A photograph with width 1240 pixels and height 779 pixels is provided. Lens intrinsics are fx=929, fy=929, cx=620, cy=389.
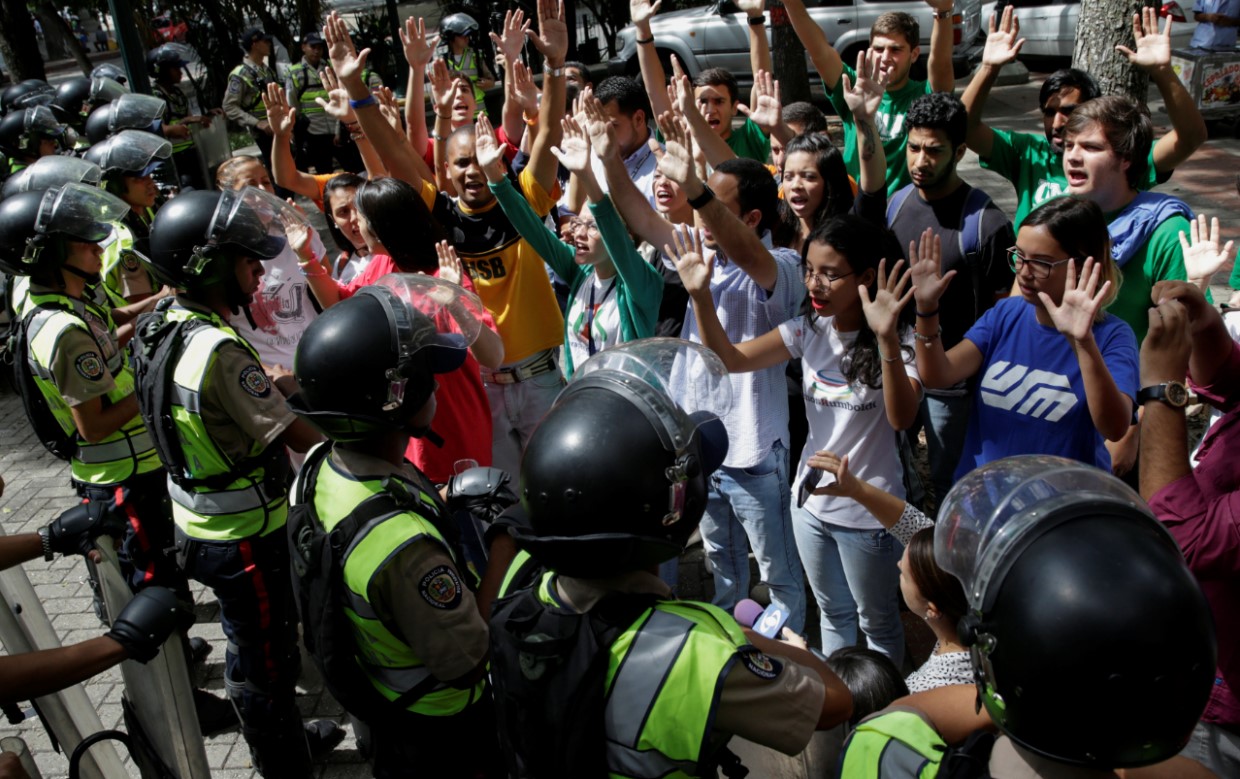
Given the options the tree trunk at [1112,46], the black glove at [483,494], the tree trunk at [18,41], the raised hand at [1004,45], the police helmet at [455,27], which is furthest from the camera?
the tree trunk at [18,41]

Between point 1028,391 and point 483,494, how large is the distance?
1731mm

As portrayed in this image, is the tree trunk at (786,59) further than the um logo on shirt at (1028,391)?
Yes

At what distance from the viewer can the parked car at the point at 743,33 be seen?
42.4 ft

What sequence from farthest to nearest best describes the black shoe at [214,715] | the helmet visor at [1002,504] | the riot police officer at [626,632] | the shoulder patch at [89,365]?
the black shoe at [214,715] < the shoulder patch at [89,365] < the riot police officer at [626,632] < the helmet visor at [1002,504]

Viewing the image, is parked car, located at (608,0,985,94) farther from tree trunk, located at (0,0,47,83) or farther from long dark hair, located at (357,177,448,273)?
long dark hair, located at (357,177,448,273)

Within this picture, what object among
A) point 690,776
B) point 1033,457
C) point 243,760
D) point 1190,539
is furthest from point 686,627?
point 243,760

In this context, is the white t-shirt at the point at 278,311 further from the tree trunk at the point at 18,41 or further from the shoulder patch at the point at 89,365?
the tree trunk at the point at 18,41

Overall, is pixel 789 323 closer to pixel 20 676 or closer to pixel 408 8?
pixel 20 676

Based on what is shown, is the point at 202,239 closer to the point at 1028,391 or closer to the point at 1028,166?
the point at 1028,391

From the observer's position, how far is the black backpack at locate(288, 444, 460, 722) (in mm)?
2248

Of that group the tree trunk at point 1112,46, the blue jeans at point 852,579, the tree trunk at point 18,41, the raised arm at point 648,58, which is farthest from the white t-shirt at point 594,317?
the tree trunk at point 18,41

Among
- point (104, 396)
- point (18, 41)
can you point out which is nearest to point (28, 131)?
point (104, 396)

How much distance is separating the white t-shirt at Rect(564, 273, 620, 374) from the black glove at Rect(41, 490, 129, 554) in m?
1.73

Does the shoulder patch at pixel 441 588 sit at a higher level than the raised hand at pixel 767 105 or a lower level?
lower
